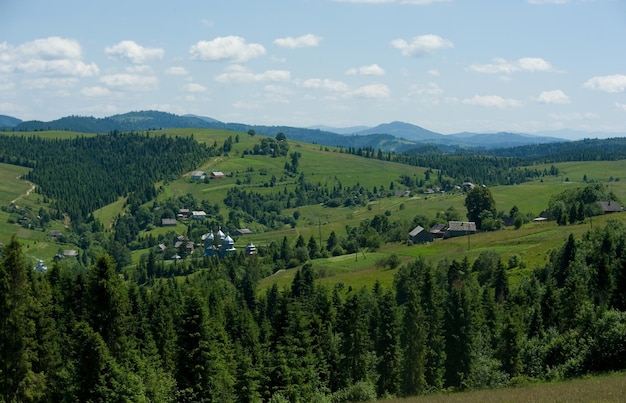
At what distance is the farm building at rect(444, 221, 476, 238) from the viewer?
611ft

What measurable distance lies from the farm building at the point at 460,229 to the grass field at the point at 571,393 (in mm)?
148791

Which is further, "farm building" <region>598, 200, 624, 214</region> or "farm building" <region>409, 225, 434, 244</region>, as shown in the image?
"farm building" <region>409, 225, 434, 244</region>

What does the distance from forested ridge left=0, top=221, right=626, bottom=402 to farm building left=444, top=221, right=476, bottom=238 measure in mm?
88197

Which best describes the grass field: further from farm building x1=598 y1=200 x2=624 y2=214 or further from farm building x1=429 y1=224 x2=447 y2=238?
farm building x1=429 y1=224 x2=447 y2=238

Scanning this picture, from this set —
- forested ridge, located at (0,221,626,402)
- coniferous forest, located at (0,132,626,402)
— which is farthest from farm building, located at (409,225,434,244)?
forested ridge, located at (0,221,626,402)

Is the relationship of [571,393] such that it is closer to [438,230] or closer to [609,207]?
[609,207]

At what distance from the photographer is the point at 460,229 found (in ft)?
616

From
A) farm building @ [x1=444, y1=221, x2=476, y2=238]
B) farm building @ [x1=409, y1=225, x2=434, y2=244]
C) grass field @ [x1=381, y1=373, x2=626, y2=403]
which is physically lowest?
farm building @ [x1=409, y1=225, x2=434, y2=244]

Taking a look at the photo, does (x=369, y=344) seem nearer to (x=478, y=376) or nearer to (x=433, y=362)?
(x=433, y=362)

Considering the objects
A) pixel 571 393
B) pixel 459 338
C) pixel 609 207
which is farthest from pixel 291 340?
pixel 609 207

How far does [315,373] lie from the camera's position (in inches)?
2296

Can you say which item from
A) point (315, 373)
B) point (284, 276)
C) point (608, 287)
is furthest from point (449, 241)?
point (315, 373)

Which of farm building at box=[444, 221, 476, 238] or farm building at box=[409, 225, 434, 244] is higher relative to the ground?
farm building at box=[444, 221, 476, 238]

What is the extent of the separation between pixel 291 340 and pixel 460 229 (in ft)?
448
